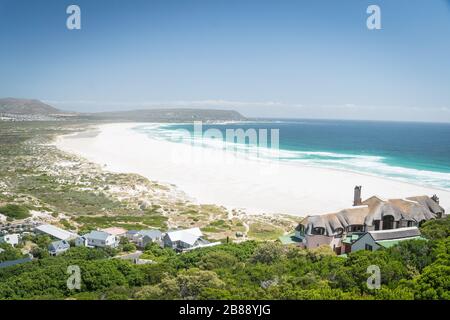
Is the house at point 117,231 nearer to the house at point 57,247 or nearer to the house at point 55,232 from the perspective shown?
the house at point 55,232

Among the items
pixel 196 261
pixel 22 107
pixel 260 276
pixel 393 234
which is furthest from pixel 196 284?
pixel 22 107

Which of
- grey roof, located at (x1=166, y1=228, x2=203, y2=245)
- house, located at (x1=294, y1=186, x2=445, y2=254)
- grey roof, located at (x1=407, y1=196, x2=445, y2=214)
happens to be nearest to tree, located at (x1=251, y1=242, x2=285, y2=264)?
house, located at (x1=294, y1=186, x2=445, y2=254)

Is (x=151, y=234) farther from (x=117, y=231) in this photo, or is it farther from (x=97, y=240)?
(x=97, y=240)

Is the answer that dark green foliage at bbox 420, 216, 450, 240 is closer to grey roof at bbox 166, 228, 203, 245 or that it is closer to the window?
the window

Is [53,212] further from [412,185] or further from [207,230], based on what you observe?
[412,185]
